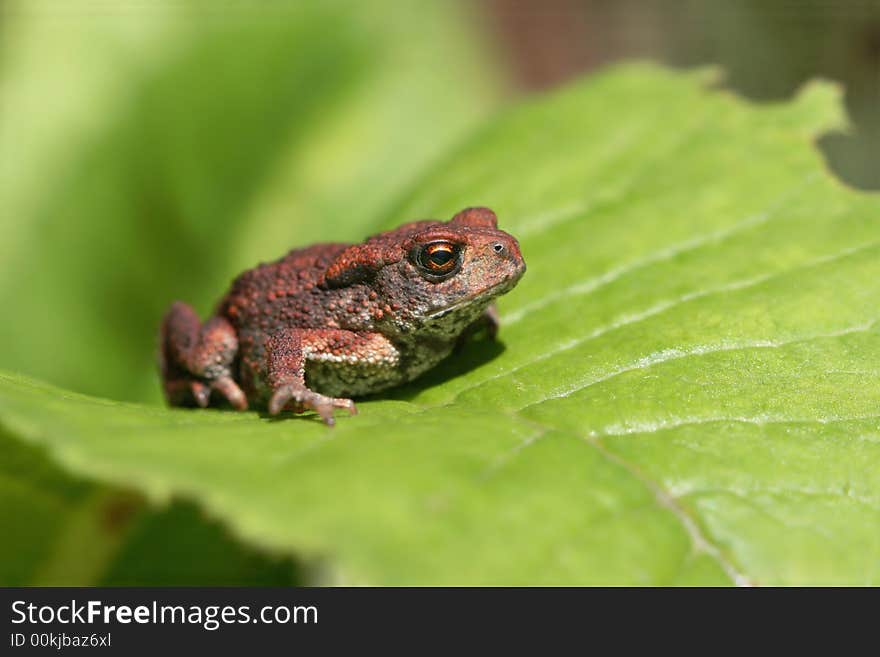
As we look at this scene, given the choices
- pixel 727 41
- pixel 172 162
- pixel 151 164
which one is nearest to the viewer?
pixel 151 164

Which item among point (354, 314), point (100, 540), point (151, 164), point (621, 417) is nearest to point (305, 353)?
point (354, 314)

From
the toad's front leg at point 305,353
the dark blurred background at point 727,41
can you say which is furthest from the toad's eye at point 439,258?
the dark blurred background at point 727,41

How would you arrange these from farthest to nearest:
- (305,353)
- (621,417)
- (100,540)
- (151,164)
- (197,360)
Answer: (151,164), (100,540), (197,360), (305,353), (621,417)

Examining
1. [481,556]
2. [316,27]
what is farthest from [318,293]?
[316,27]

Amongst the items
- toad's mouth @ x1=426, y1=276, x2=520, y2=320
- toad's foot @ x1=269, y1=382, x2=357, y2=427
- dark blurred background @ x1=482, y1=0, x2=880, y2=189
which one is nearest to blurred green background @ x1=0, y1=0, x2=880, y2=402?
toad's mouth @ x1=426, y1=276, x2=520, y2=320

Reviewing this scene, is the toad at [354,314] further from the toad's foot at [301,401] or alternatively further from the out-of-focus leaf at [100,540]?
the out-of-focus leaf at [100,540]

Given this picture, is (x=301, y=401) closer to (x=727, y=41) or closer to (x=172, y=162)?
(x=172, y=162)
